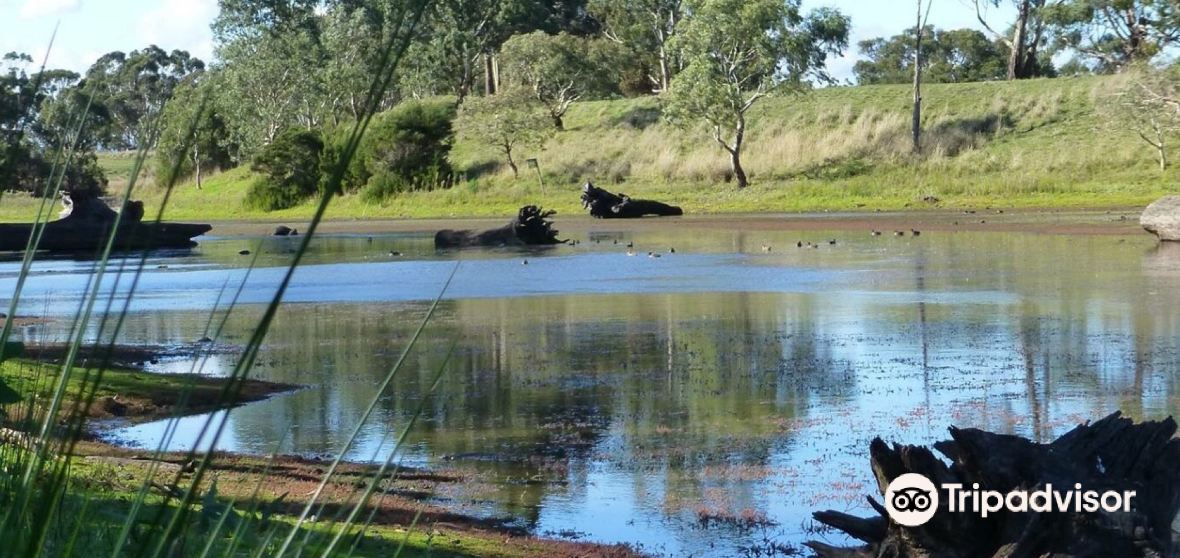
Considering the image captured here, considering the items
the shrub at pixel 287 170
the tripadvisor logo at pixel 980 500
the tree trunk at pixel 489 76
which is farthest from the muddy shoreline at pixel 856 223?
the tripadvisor logo at pixel 980 500

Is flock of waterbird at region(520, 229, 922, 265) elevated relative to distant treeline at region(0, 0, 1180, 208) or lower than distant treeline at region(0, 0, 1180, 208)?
lower

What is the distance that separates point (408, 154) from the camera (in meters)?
64.6

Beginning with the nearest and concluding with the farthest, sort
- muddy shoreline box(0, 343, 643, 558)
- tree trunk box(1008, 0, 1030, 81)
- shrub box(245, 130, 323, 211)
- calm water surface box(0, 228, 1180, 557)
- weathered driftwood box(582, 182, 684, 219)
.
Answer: muddy shoreline box(0, 343, 643, 558) → calm water surface box(0, 228, 1180, 557) → weathered driftwood box(582, 182, 684, 219) → shrub box(245, 130, 323, 211) → tree trunk box(1008, 0, 1030, 81)

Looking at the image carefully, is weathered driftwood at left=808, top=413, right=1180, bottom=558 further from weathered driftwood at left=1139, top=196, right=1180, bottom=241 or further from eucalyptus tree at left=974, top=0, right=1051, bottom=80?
eucalyptus tree at left=974, top=0, right=1051, bottom=80

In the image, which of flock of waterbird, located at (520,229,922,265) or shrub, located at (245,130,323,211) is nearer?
flock of waterbird, located at (520,229,922,265)

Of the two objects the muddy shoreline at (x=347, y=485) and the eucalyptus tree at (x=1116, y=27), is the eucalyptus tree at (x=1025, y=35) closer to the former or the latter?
the eucalyptus tree at (x=1116, y=27)

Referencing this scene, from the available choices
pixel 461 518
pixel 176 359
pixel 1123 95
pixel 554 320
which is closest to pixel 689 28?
pixel 1123 95

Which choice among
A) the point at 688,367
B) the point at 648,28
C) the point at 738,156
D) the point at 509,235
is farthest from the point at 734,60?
the point at 688,367

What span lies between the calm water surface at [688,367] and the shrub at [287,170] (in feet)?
124

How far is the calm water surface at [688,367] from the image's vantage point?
30.7 feet

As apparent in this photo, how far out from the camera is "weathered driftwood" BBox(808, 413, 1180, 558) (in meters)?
5.52

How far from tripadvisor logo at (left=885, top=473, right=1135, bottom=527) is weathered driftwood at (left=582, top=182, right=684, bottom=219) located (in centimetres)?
4425

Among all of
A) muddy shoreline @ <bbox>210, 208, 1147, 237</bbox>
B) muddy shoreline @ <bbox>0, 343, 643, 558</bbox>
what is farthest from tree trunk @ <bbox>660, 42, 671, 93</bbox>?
muddy shoreline @ <bbox>0, 343, 643, 558</bbox>

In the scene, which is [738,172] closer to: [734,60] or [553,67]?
[734,60]
